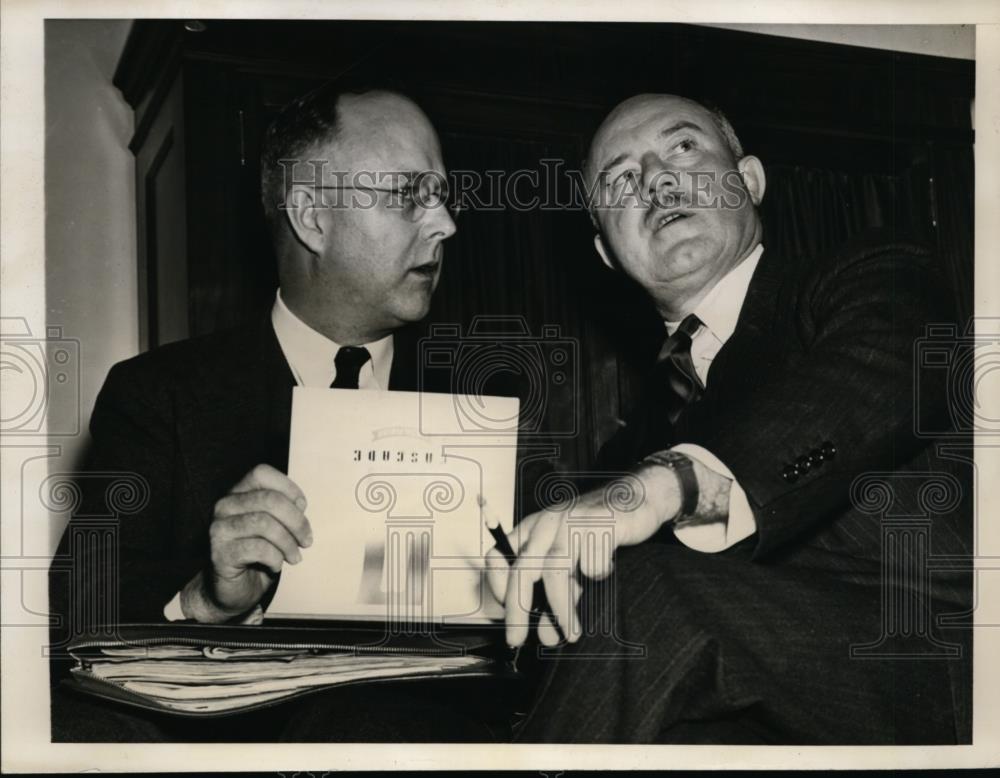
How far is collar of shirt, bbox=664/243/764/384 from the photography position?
1969 millimetres

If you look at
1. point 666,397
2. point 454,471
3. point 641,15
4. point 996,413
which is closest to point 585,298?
point 666,397

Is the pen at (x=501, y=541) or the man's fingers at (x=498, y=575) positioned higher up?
the pen at (x=501, y=541)

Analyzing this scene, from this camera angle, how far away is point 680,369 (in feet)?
6.49

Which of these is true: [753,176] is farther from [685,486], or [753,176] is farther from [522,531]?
[522,531]

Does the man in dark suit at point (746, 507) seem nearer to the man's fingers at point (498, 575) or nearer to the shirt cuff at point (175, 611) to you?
the man's fingers at point (498, 575)

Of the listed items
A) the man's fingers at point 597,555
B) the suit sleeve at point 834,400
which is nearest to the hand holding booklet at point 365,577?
the man's fingers at point 597,555

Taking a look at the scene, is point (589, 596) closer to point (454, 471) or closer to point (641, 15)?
point (454, 471)

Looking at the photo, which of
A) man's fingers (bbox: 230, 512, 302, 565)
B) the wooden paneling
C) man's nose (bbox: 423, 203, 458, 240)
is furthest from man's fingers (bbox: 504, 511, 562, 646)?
man's nose (bbox: 423, 203, 458, 240)

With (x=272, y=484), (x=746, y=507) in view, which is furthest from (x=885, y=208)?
(x=272, y=484)

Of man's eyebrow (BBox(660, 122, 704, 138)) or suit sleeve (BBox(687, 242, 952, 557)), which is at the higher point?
man's eyebrow (BBox(660, 122, 704, 138))

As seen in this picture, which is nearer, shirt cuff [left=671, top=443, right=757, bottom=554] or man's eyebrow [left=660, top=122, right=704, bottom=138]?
shirt cuff [left=671, top=443, right=757, bottom=554]

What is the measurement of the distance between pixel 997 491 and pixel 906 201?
0.49 m

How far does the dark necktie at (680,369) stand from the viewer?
197cm

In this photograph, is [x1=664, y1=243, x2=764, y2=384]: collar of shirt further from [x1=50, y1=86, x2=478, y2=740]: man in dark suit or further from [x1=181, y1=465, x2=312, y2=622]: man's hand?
[x1=181, y1=465, x2=312, y2=622]: man's hand
